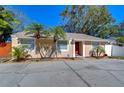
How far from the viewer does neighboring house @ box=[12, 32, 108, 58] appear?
74.0 feet

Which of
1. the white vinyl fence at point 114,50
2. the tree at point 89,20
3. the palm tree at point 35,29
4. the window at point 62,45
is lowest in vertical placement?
the white vinyl fence at point 114,50

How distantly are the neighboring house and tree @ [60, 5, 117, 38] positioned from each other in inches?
480

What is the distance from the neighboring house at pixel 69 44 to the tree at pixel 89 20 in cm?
1219

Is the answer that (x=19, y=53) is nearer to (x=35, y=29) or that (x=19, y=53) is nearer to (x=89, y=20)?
(x=35, y=29)

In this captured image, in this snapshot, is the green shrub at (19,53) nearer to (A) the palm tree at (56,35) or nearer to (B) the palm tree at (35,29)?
(B) the palm tree at (35,29)

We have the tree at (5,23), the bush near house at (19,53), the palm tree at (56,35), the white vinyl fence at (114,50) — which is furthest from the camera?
the white vinyl fence at (114,50)

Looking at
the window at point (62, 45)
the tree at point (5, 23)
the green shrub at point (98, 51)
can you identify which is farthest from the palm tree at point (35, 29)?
the green shrub at point (98, 51)

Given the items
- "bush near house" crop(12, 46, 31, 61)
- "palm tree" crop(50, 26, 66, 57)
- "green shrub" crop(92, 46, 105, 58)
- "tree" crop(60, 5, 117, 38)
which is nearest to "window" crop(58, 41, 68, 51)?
"palm tree" crop(50, 26, 66, 57)

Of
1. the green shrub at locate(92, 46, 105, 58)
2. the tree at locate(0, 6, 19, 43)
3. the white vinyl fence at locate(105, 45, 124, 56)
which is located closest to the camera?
the green shrub at locate(92, 46, 105, 58)

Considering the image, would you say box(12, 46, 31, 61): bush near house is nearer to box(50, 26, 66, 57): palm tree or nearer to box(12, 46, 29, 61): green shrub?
box(12, 46, 29, 61): green shrub

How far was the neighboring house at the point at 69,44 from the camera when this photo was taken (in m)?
22.6

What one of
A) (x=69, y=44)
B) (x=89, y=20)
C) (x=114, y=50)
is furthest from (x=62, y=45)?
(x=89, y=20)
